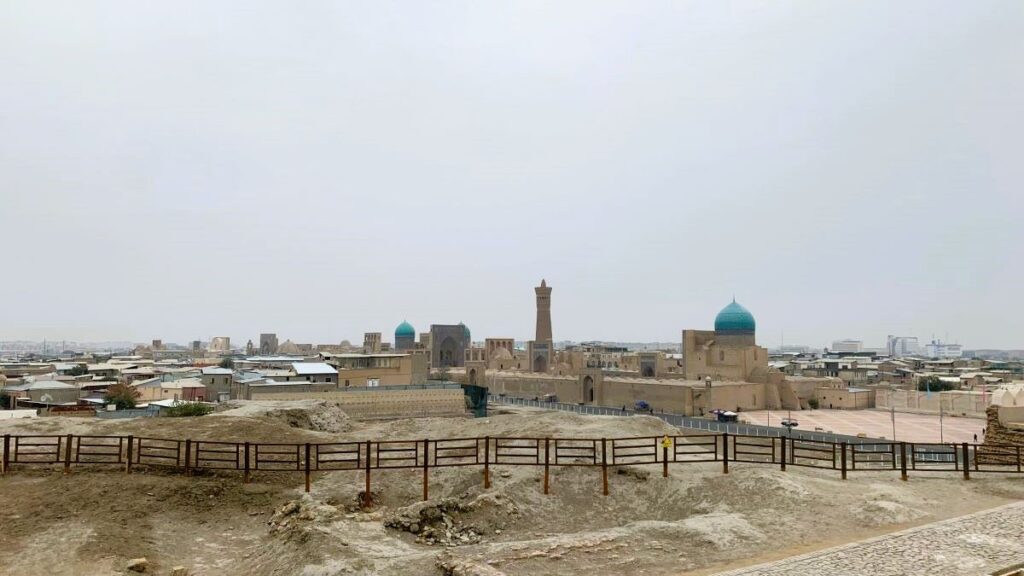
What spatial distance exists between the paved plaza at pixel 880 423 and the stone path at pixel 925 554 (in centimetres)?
3586

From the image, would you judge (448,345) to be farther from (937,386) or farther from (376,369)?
(937,386)

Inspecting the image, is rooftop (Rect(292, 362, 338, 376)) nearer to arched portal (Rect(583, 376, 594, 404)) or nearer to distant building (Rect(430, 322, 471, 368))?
arched portal (Rect(583, 376, 594, 404))

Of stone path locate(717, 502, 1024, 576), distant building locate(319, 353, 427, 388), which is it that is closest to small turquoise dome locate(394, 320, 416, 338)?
distant building locate(319, 353, 427, 388)

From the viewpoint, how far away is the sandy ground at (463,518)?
12.8 m

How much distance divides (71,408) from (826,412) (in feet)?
215

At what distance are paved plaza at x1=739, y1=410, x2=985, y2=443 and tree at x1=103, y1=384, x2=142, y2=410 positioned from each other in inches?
1996

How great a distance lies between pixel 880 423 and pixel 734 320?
2104 centimetres

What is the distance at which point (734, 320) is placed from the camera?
2916 inches

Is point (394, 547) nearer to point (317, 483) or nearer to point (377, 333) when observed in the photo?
point (317, 483)

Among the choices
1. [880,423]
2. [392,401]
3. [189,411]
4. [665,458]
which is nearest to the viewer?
[665,458]

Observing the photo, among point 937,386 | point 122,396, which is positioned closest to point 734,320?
point 937,386

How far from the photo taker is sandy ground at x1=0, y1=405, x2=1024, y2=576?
505 inches

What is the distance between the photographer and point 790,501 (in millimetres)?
15914

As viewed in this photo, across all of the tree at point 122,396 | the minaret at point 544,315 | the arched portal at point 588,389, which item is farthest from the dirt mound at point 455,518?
the minaret at point 544,315
